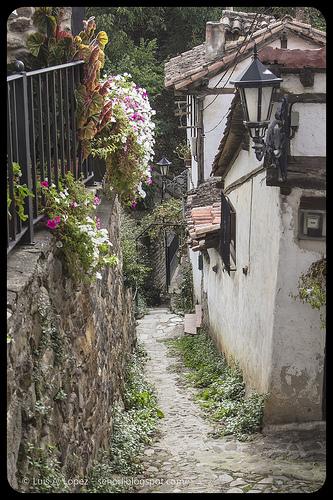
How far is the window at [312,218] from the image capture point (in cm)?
437

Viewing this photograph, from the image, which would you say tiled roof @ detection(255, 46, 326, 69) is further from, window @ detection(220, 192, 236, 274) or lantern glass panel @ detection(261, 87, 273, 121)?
window @ detection(220, 192, 236, 274)

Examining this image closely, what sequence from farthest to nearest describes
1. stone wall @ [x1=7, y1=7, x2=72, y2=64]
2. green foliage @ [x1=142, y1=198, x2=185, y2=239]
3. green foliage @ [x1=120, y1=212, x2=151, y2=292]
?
green foliage @ [x1=142, y1=198, x2=185, y2=239] < green foliage @ [x1=120, y1=212, x2=151, y2=292] < stone wall @ [x1=7, y1=7, x2=72, y2=64]

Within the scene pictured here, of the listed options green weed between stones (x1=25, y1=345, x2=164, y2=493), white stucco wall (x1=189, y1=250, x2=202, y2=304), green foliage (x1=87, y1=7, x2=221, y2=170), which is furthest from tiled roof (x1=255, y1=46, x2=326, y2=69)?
green foliage (x1=87, y1=7, x2=221, y2=170)

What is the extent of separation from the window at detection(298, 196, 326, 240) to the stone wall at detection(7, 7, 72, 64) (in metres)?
1.97

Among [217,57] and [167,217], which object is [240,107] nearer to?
[217,57]

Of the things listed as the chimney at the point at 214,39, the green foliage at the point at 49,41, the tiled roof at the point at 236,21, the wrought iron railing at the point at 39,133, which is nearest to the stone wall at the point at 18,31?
the green foliage at the point at 49,41

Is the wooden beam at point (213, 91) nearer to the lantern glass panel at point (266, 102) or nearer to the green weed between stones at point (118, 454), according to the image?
the green weed between stones at point (118, 454)

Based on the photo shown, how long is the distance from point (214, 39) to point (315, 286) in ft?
28.8

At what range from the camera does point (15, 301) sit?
10.5 ft

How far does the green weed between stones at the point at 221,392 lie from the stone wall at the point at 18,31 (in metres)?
3.20

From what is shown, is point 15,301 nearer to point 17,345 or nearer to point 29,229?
point 17,345

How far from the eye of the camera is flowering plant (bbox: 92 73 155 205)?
214 inches
